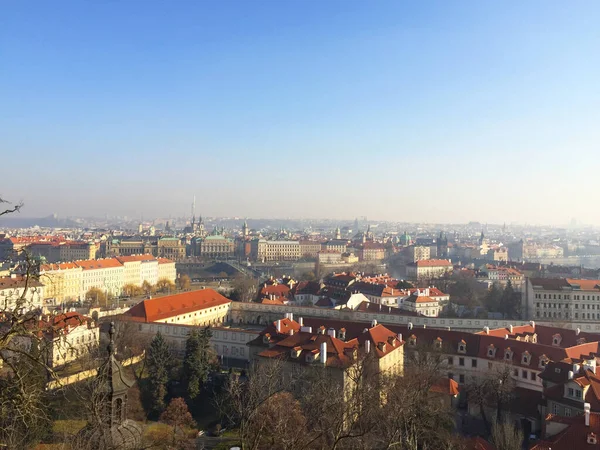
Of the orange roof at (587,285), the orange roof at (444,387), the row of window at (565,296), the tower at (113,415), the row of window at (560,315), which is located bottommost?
the row of window at (560,315)

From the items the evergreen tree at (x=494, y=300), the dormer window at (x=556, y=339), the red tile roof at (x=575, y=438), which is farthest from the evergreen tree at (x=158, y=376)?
the evergreen tree at (x=494, y=300)

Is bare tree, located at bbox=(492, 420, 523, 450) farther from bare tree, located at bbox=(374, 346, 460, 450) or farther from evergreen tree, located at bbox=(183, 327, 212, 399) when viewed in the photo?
evergreen tree, located at bbox=(183, 327, 212, 399)

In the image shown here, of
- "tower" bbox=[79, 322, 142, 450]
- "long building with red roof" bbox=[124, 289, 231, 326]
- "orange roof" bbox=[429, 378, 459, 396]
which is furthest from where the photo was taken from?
"long building with red roof" bbox=[124, 289, 231, 326]

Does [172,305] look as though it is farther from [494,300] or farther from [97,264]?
[97,264]

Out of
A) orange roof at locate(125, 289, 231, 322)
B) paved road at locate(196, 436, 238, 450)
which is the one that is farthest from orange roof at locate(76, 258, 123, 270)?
paved road at locate(196, 436, 238, 450)

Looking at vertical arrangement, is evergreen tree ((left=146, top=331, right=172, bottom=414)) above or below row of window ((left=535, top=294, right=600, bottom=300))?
below

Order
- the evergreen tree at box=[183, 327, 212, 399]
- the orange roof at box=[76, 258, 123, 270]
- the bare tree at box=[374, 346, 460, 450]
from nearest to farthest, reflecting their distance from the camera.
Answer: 1. the bare tree at box=[374, 346, 460, 450]
2. the evergreen tree at box=[183, 327, 212, 399]
3. the orange roof at box=[76, 258, 123, 270]

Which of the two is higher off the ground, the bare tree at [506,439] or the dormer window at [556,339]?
the dormer window at [556,339]

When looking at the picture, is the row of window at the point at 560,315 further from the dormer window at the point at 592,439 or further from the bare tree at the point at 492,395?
the dormer window at the point at 592,439

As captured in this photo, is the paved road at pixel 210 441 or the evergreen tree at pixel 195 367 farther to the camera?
the evergreen tree at pixel 195 367

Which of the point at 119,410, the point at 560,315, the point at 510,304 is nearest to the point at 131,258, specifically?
the point at 510,304
